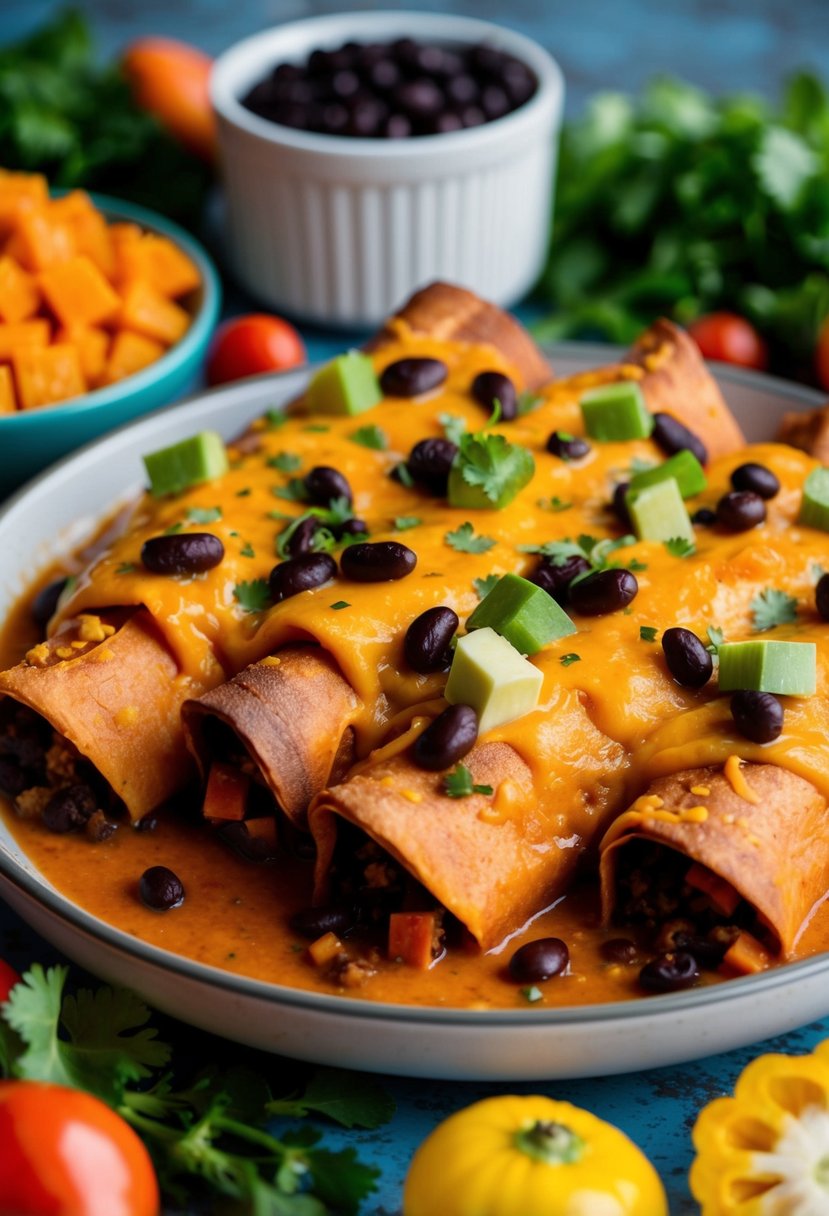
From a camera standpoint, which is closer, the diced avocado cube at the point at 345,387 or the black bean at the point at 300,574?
the black bean at the point at 300,574

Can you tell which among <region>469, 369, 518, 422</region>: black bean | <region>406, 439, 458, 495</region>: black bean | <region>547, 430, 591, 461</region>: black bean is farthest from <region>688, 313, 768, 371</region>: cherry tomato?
<region>406, 439, 458, 495</region>: black bean

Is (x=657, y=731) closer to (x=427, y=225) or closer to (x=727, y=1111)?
(x=727, y=1111)

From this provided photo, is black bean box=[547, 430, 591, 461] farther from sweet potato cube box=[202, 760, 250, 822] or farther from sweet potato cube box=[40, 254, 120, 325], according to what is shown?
sweet potato cube box=[40, 254, 120, 325]

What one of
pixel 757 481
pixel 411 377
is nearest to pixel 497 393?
pixel 411 377

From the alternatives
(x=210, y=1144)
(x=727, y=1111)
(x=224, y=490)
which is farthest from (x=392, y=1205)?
(x=224, y=490)

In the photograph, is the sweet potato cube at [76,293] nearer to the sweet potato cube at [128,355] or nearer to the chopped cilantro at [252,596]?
the sweet potato cube at [128,355]

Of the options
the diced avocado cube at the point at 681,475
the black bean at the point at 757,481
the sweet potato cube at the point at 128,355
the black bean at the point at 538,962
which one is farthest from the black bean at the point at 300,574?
the sweet potato cube at the point at 128,355
